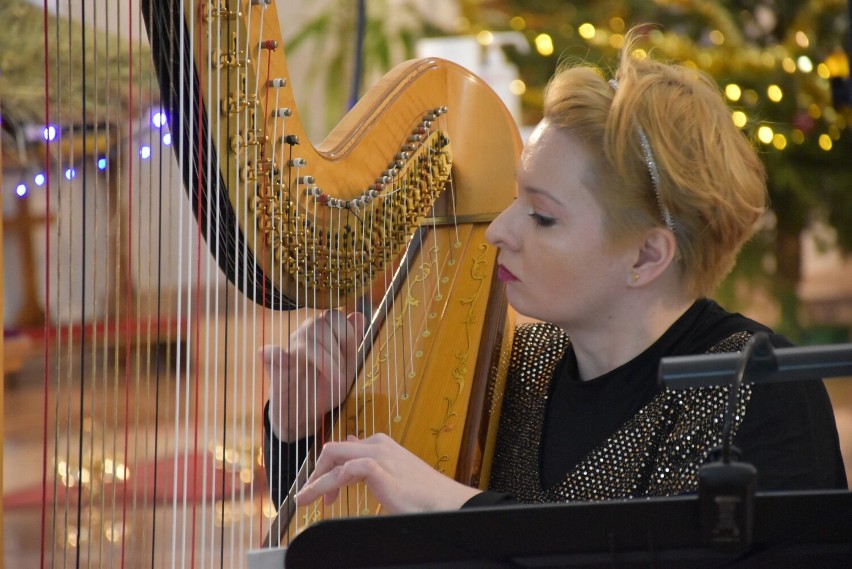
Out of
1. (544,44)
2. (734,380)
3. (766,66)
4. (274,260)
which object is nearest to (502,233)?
(274,260)

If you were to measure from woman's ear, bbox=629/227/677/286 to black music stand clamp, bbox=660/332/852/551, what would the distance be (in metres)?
0.57

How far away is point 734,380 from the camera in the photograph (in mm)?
822

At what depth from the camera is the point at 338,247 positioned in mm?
1452

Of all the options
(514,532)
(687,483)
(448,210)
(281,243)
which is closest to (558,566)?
(514,532)

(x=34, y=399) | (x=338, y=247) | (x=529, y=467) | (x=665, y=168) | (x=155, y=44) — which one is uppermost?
(x=155, y=44)

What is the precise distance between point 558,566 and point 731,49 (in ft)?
10.1

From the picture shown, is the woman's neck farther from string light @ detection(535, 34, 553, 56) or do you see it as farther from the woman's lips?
string light @ detection(535, 34, 553, 56)

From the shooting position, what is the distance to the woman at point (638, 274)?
51.7 inches

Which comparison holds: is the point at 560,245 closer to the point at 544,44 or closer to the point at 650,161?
the point at 650,161

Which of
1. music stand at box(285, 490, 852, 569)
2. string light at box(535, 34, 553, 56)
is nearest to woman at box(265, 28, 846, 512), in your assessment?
music stand at box(285, 490, 852, 569)

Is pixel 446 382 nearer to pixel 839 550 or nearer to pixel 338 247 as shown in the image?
pixel 338 247

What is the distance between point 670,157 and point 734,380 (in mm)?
593

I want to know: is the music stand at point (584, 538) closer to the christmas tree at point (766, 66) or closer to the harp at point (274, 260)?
the harp at point (274, 260)

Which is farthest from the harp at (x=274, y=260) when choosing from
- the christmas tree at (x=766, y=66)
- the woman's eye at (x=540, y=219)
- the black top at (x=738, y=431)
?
the christmas tree at (x=766, y=66)
